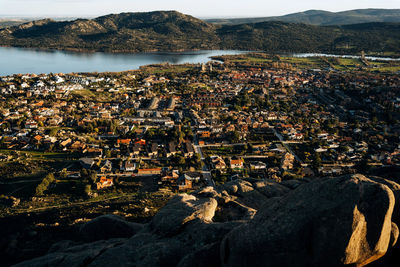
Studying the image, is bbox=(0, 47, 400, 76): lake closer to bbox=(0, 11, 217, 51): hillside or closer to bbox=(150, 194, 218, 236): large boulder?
bbox=(0, 11, 217, 51): hillside

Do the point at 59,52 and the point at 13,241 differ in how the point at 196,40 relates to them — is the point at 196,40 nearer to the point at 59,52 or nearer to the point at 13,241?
the point at 59,52

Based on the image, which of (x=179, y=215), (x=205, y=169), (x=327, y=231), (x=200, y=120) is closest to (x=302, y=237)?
(x=327, y=231)

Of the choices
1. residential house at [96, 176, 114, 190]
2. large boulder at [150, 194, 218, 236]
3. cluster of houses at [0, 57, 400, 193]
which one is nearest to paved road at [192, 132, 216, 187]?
cluster of houses at [0, 57, 400, 193]

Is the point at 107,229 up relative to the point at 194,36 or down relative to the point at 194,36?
down

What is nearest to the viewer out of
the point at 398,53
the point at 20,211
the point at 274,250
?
the point at 274,250

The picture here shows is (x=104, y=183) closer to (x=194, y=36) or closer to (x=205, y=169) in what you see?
(x=205, y=169)

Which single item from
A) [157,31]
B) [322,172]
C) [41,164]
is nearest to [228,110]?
[322,172]

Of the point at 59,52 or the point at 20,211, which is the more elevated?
the point at 59,52

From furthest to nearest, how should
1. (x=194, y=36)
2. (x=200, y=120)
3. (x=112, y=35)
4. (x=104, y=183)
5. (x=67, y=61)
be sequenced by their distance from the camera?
Answer: (x=194, y=36) → (x=112, y=35) → (x=67, y=61) → (x=200, y=120) → (x=104, y=183)
